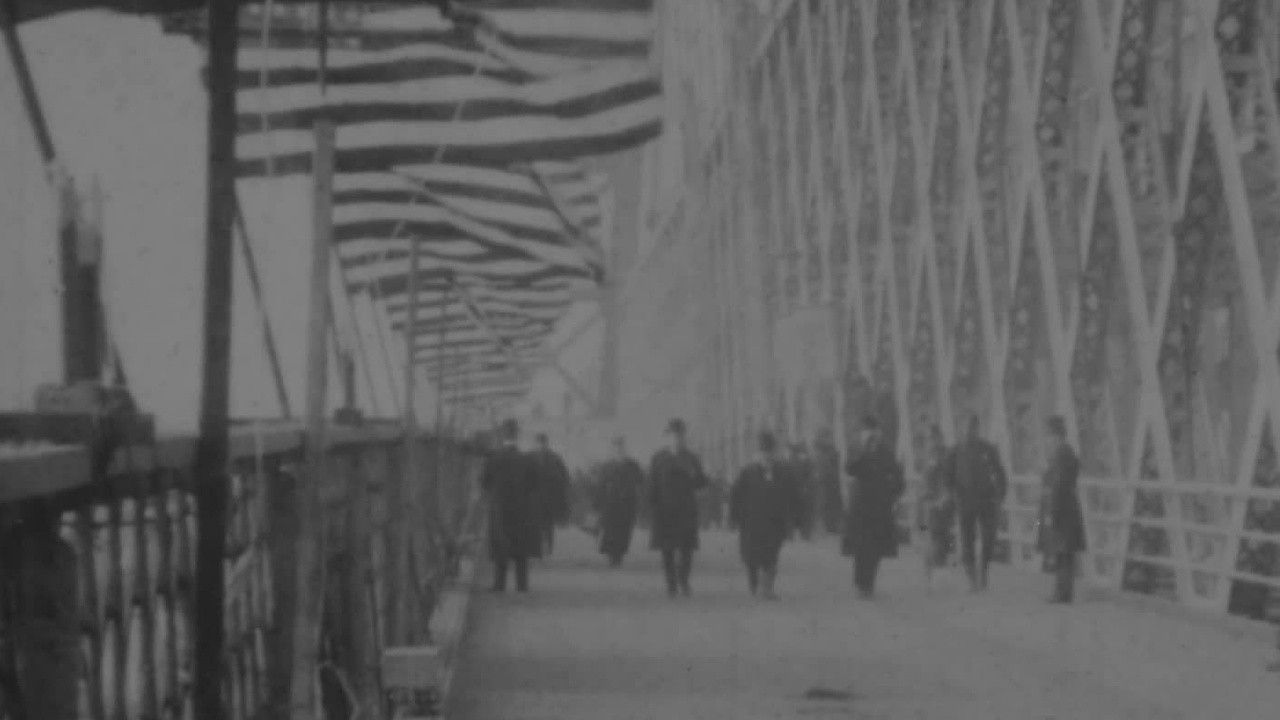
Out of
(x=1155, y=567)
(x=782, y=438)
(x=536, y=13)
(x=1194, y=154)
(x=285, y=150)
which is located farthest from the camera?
(x=782, y=438)

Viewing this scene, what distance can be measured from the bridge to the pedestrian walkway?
58 mm

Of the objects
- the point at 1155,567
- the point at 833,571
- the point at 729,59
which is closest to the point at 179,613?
the point at 1155,567

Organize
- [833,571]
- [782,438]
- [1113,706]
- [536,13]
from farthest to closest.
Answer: [782,438]
[833,571]
[1113,706]
[536,13]

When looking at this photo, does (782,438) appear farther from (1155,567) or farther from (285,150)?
(285,150)

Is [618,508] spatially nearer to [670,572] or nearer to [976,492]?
[670,572]

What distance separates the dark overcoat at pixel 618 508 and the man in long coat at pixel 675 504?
4134mm

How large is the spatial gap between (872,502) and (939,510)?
186 cm

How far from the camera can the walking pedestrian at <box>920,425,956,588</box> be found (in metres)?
17.9

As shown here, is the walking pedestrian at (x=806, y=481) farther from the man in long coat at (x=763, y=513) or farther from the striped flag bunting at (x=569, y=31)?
the striped flag bunting at (x=569, y=31)

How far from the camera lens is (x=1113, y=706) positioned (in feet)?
31.5

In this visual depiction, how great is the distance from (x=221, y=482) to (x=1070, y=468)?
44.4 feet

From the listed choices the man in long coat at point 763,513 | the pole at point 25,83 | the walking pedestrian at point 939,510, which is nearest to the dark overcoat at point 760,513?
the man in long coat at point 763,513

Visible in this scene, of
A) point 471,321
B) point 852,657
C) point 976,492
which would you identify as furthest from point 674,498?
point 852,657

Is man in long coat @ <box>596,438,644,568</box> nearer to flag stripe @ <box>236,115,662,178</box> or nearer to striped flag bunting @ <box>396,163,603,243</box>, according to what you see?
striped flag bunting @ <box>396,163,603,243</box>
